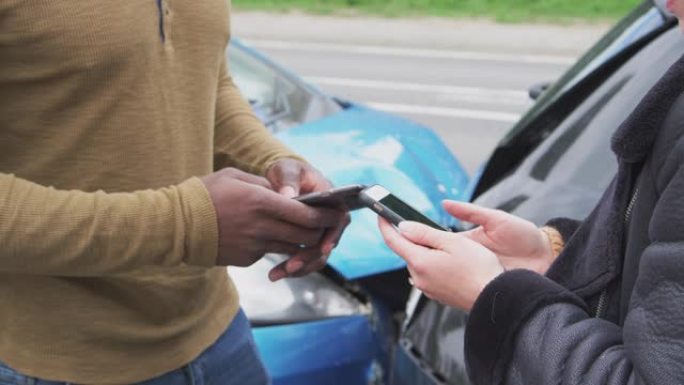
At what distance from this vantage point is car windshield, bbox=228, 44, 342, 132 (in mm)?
3786

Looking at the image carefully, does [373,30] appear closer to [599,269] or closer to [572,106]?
[572,106]

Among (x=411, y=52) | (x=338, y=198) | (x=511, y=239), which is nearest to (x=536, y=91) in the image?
(x=511, y=239)

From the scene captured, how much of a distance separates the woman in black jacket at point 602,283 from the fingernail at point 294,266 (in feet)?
0.75

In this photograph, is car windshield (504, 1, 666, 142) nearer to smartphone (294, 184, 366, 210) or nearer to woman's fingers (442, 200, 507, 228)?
woman's fingers (442, 200, 507, 228)

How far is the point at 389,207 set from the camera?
62.1 inches

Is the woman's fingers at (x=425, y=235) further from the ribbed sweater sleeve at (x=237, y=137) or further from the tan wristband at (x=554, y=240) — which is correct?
the ribbed sweater sleeve at (x=237, y=137)

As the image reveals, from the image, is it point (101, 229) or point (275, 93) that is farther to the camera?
point (275, 93)

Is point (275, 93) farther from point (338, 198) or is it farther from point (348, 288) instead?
point (338, 198)

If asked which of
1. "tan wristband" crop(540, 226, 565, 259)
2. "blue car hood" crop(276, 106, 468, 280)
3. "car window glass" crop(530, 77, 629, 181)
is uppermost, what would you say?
"tan wristband" crop(540, 226, 565, 259)

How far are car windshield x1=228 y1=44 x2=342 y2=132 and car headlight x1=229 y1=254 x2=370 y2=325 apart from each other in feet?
3.21

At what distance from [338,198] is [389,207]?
10cm

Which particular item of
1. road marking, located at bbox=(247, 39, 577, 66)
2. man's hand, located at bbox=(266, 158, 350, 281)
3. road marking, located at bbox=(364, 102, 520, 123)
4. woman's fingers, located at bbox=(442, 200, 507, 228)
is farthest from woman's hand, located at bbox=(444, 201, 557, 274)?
road marking, located at bbox=(247, 39, 577, 66)

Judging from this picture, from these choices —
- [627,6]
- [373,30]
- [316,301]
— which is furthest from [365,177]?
[627,6]

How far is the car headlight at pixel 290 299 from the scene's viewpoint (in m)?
2.68
